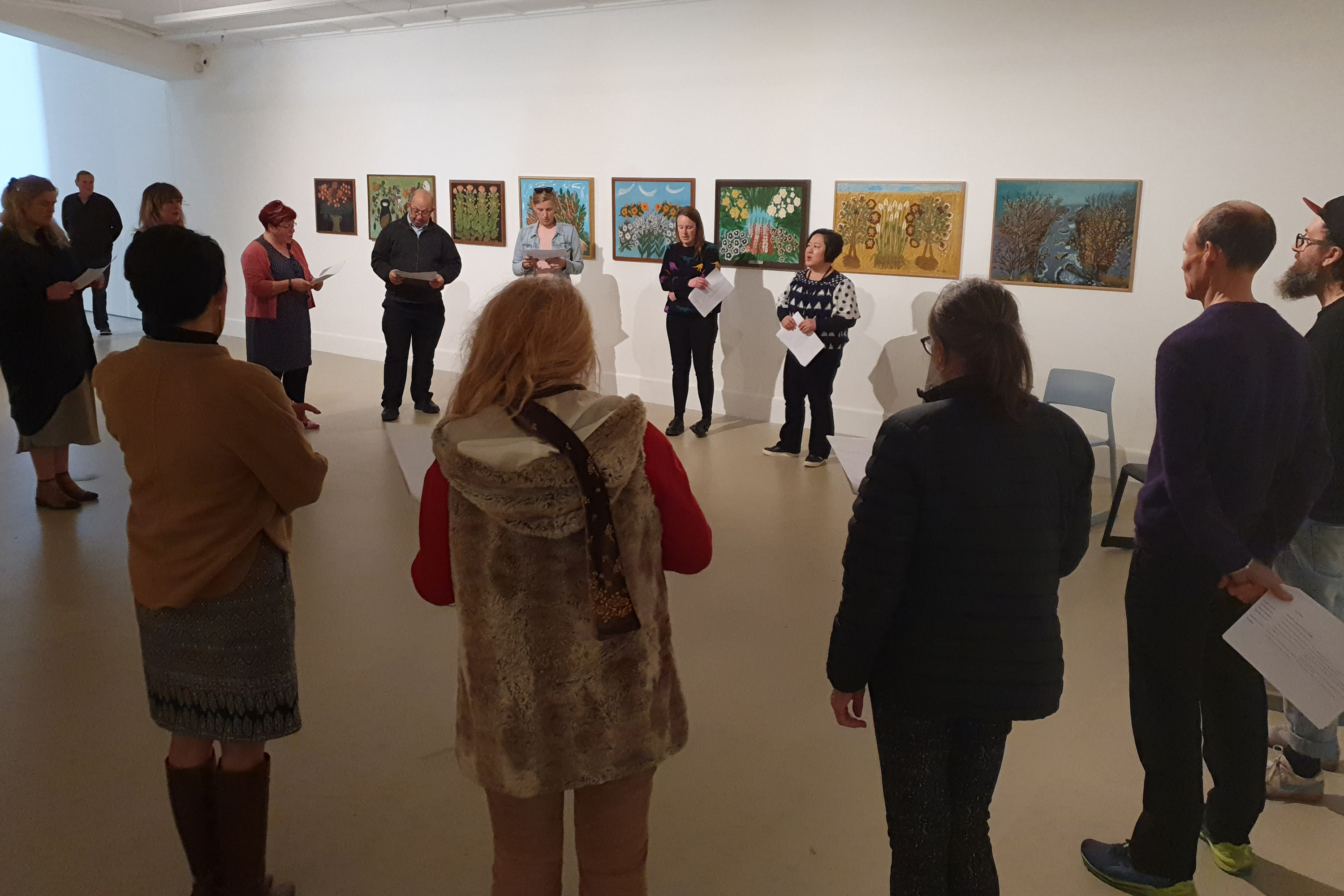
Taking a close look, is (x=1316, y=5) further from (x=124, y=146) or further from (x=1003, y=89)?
(x=124, y=146)

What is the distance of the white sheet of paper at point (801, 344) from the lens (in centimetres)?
696

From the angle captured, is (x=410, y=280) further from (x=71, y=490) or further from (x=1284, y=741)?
(x=1284, y=741)

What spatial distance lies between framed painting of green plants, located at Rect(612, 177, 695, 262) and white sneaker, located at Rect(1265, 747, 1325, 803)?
637 centimetres

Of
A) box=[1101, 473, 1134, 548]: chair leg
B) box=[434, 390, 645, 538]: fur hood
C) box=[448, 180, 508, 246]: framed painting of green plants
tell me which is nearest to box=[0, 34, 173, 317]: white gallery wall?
box=[448, 180, 508, 246]: framed painting of green plants

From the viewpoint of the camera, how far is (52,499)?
5680mm

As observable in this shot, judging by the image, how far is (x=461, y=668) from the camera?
6.20ft

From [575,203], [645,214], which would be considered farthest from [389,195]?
[645,214]

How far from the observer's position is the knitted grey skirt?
2264 mm

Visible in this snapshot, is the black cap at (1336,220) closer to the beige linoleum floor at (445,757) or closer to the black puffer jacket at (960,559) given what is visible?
the black puffer jacket at (960,559)

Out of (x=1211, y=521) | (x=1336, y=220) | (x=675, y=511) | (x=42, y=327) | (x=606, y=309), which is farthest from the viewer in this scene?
(x=606, y=309)

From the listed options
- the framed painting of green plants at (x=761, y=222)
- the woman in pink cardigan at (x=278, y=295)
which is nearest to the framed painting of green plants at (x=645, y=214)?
the framed painting of green plants at (x=761, y=222)

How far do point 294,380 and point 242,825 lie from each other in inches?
214

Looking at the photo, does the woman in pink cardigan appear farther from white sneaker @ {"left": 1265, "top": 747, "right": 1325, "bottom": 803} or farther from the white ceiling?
white sneaker @ {"left": 1265, "top": 747, "right": 1325, "bottom": 803}

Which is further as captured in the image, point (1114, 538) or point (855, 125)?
point (855, 125)
